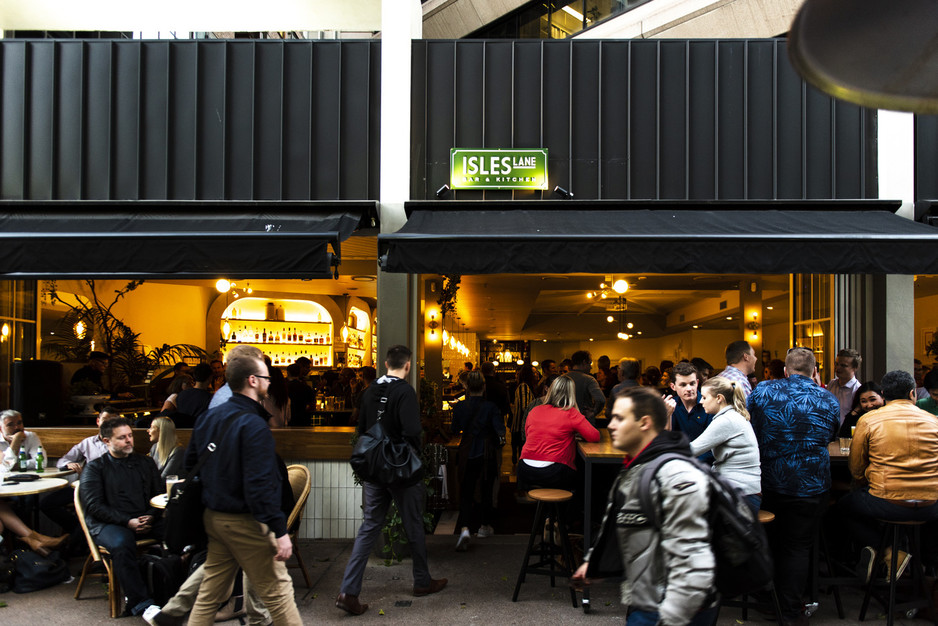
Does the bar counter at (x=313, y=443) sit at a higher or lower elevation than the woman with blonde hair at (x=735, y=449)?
lower

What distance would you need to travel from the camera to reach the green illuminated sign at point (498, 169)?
7.07 metres

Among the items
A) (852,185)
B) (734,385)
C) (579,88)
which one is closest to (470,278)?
(579,88)

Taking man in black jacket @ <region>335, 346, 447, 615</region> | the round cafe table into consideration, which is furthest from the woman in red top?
the round cafe table

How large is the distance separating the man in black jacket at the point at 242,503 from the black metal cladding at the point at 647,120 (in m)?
3.79

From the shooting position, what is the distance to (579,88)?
7.16 m

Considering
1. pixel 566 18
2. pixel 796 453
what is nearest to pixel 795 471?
pixel 796 453

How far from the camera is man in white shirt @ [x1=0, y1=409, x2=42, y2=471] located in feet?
19.9

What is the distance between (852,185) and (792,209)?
64 cm

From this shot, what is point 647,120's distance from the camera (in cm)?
714

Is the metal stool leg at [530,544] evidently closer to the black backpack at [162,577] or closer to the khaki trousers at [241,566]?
the khaki trousers at [241,566]

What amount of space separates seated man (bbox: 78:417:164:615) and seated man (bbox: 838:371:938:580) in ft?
15.6

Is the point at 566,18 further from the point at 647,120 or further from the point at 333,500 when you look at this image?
the point at 333,500

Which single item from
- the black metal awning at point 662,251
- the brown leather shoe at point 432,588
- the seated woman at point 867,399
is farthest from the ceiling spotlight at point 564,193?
the brown leather shoe at point 432,588

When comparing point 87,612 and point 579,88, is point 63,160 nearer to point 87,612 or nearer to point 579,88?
point 87,612
